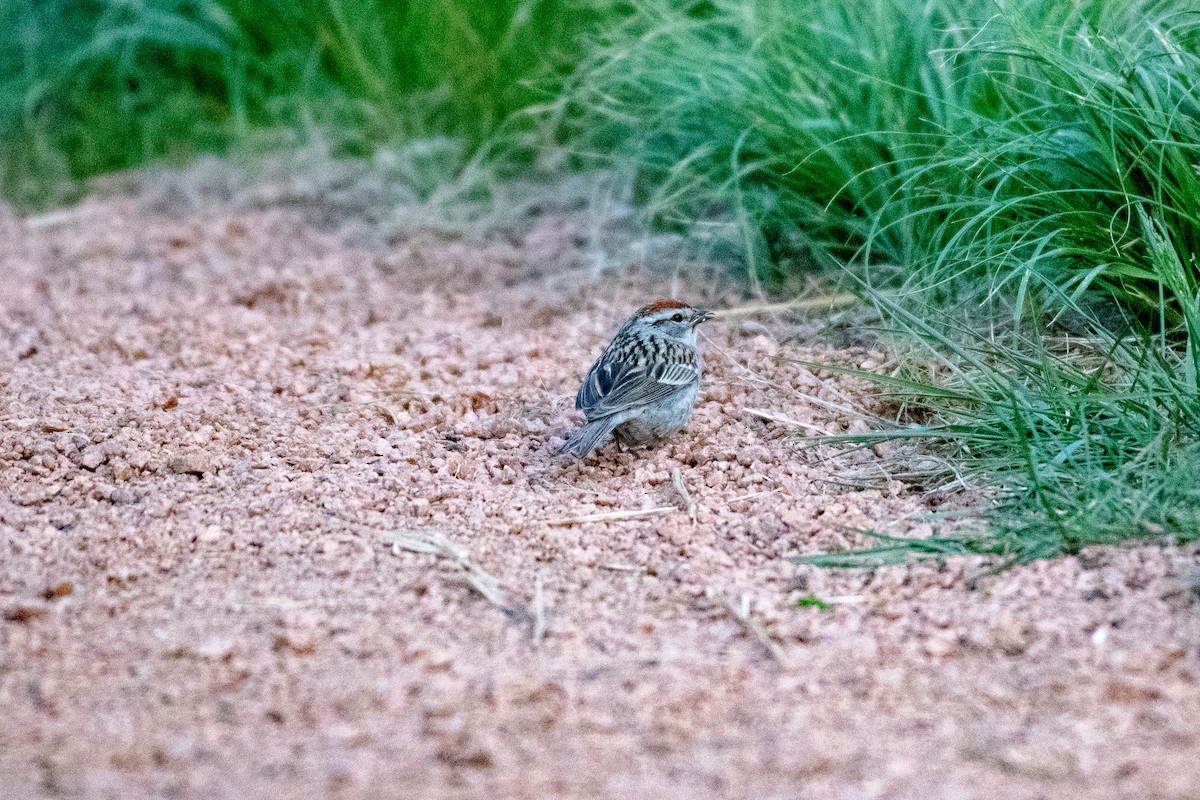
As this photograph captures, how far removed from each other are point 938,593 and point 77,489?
2729mm

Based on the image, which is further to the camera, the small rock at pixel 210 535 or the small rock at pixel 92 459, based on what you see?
the small rock at pixel 92 459

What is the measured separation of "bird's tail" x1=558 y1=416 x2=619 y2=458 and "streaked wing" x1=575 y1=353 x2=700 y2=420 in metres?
0.03

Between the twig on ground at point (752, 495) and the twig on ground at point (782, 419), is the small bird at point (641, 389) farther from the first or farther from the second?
the twig on ground at point (752, 495)

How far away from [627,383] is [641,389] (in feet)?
0.29

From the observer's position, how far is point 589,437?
13.9 feet

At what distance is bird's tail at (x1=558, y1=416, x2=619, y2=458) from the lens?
4.22m

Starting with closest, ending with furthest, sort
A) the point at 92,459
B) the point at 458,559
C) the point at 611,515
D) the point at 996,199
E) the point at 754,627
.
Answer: the point at 754,627, the point at 458,559, the point at 611,515, the point at 92,459, the point at 996,199

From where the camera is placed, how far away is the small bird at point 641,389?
14.0 ft

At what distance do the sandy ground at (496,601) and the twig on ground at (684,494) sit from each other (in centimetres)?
4

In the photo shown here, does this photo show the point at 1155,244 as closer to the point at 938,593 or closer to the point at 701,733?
the point at 938,593

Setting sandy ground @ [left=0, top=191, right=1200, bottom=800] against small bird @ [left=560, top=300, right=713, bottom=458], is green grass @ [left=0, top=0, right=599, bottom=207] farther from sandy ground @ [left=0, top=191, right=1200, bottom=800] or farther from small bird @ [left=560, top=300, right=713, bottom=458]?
small bird @ [left=560, top=300, right=713, bottom=458]

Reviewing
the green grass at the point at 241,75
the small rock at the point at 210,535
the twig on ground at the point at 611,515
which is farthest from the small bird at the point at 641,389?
the green grass at the point at 241,75

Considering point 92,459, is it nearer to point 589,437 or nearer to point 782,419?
point 589,437

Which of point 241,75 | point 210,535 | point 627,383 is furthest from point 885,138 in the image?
point 241,75
